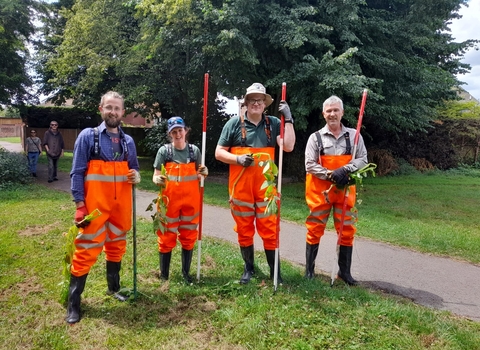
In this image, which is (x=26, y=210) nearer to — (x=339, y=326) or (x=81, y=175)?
(x=81, y=175)

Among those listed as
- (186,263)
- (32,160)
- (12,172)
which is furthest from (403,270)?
(32,160)

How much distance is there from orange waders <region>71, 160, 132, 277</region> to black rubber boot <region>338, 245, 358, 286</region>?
2.56 metres

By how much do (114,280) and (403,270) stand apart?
374 cm

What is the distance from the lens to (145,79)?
39.9ft

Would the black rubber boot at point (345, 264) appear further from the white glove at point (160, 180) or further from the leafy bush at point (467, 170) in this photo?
the leafy bush at point (467, 170)

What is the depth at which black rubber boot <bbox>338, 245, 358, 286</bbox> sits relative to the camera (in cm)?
445

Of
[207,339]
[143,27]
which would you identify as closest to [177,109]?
[143,27]

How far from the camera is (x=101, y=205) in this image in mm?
3502

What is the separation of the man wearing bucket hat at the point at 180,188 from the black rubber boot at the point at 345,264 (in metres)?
1.78

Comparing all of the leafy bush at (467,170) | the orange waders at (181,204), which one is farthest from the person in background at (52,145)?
the leafy bush at (467,170)

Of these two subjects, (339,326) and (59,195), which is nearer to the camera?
(339,326)

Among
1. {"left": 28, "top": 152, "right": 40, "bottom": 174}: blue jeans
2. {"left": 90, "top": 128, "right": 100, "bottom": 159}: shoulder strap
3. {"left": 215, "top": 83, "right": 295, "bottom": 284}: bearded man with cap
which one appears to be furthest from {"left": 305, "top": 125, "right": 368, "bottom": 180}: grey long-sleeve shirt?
{"left": 28, "top": 152, "right": 40, "bottom": 174}: blue jeans

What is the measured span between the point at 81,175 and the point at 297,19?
25.0 feet

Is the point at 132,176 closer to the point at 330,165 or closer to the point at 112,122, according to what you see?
the point at 112,122
